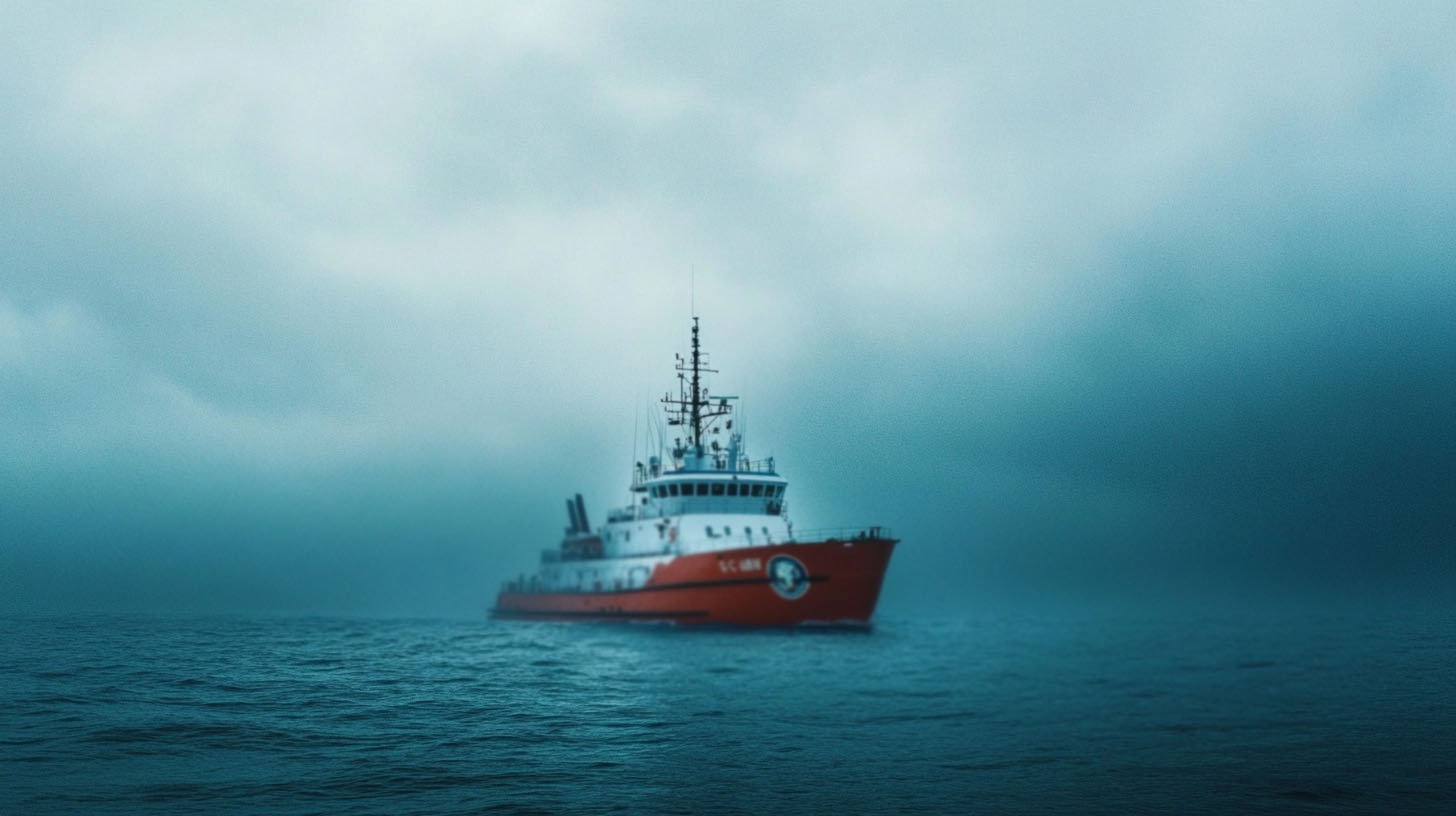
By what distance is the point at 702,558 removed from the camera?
4381 cm

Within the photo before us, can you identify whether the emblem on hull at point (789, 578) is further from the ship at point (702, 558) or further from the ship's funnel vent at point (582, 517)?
the ship's funnel vent at point (582, 517)

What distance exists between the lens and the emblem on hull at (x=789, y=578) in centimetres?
4091

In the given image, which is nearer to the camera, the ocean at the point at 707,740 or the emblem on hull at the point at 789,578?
the ocean at the point at 707,740

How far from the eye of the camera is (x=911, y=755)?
15164mm

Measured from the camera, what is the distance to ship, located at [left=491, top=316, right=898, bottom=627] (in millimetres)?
41094

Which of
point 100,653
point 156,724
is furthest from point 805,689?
point 100,653

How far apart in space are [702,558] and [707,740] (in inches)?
1048

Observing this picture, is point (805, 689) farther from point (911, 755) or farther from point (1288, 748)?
point (1288, 748)

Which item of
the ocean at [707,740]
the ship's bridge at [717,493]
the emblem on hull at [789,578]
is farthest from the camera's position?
the ship's bridge at [717,493]

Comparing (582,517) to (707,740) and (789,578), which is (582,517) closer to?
(789,578)

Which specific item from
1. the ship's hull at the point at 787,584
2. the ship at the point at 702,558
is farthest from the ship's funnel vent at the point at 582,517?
the ship's hull at the point at 787,584

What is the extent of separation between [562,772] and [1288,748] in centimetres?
1099

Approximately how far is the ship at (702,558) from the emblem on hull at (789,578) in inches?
1.7

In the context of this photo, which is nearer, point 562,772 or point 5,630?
point 562,772
